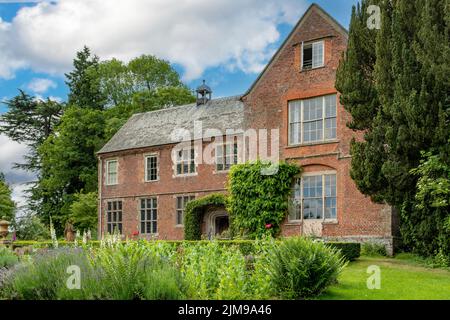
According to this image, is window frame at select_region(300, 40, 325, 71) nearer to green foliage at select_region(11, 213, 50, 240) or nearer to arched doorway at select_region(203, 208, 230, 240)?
arched doorway at select_region(203, 208, 230, 240)

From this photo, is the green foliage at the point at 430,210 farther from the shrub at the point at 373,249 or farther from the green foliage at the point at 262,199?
the green foliage at the point at 262,199

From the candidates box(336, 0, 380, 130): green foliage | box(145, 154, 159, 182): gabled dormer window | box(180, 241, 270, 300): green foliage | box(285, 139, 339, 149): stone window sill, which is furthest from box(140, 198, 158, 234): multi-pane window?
box(180, 241, 270, 300): green foliage

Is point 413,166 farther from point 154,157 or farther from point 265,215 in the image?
point 154,157

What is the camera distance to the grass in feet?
40.4

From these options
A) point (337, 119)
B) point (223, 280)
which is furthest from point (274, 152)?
point (223, 280)

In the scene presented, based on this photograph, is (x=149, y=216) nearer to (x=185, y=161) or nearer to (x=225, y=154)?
(x=185, y=161)

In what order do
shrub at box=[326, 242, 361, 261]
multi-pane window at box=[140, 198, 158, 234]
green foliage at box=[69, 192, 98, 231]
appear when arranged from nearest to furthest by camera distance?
shrub at box=[326, 242, 361, 261]
multi-pane window at box=[140, 198, 158, 234]
green foliage at box=[69, 192, 98, 231]

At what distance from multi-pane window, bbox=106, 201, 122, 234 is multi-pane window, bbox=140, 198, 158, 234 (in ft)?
6.35

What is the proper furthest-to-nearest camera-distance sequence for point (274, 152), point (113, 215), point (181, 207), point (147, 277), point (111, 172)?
point (111, 172) < point (113, 215) < point (181, 207) < point (274, 152) < point (147, 277)

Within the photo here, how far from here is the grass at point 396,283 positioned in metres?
12.3

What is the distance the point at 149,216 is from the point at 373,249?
49.0 ft

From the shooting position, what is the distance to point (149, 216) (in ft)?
109
